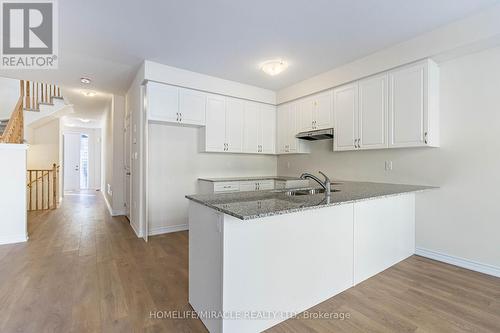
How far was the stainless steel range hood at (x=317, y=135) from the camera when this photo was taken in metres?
3.74

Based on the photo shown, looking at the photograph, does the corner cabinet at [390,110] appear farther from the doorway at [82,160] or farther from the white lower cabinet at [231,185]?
the doorway at [82,160]

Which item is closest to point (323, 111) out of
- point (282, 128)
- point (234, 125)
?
point (282, 128)

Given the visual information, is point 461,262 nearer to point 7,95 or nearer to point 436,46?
point 436,46

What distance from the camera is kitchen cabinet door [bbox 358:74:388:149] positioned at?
305cm

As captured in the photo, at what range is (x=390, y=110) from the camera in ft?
9.77

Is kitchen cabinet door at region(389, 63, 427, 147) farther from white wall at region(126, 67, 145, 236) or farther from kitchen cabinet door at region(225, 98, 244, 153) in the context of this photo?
white wall at region(126, 67, 145, 236)

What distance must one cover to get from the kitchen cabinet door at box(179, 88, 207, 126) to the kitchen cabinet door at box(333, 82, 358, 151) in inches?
83.8

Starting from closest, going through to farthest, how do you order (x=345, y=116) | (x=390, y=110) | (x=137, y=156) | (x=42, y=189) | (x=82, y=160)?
(x=390, y=110) < (x=345, y=116) < (x=137, y=156) < (x=42, y=189) < (x=82, y=160)

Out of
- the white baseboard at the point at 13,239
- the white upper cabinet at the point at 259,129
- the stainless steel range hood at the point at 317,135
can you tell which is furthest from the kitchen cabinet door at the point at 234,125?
the white baseboard at the point at 13,239

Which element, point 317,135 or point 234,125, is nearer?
point 317,135

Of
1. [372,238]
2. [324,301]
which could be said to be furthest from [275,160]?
[324,301]

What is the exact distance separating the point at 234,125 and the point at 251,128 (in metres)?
0.38

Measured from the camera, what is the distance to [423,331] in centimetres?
164

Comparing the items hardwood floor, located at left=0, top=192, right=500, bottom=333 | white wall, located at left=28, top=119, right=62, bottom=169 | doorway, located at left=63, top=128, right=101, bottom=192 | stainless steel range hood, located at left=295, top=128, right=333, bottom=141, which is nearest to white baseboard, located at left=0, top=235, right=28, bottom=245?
hardwood floor, located at left=0, top=192, right=500, bottom=333
